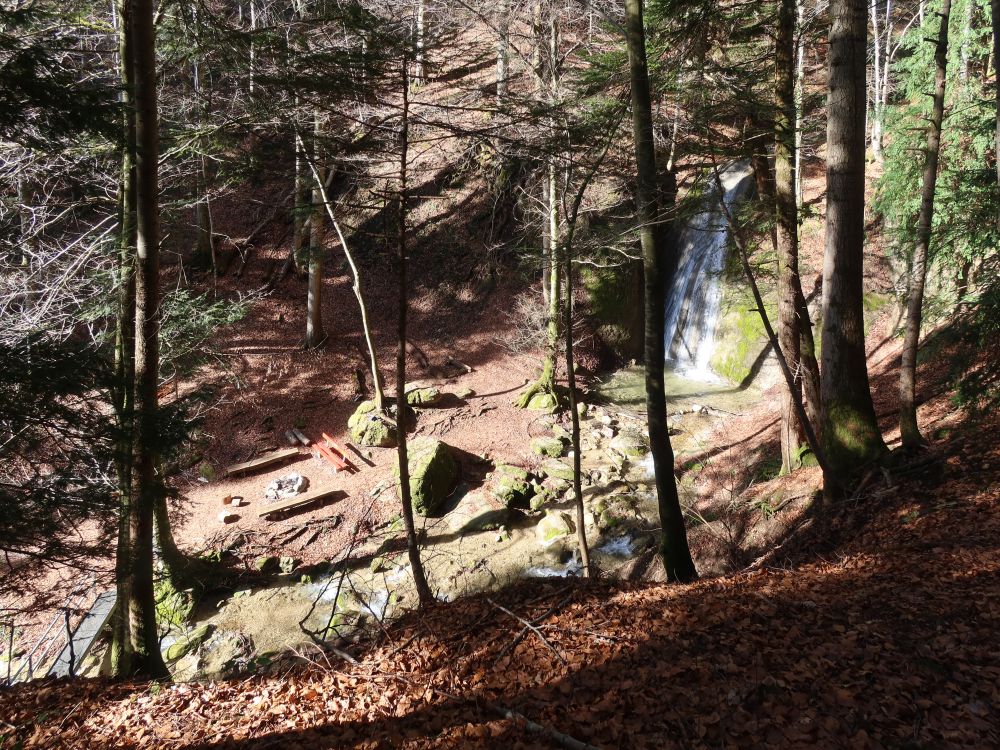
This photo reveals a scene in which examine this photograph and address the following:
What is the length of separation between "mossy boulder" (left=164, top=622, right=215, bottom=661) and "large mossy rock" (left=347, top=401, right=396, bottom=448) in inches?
198

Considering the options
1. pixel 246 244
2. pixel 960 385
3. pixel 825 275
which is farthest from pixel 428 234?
pixel 960 385

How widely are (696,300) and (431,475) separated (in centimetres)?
1030

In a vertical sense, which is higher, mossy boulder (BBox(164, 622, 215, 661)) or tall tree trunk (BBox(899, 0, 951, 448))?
tall tree trunk (BBox(899, 0, 951, 448))

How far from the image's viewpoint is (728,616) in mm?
4492

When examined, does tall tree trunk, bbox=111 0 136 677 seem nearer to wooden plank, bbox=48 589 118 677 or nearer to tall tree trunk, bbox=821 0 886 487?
wooden plank, bbox=48 589 118 677

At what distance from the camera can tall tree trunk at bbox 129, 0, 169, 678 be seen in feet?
17.7

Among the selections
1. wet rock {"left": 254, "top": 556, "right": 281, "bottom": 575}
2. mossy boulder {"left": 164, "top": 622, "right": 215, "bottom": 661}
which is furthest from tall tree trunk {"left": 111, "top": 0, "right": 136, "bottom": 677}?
wet rock {"left": 254, "top": 556, "right": 281, "bottom": 575}

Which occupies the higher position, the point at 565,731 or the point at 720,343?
the point at 720,343

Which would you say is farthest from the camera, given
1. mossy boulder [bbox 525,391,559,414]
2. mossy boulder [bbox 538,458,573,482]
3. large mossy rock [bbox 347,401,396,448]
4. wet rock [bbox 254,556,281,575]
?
mossy boulder [bbox 525,391,559,414]

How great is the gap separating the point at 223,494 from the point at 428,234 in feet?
38.1

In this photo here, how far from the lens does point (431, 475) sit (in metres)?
11.8

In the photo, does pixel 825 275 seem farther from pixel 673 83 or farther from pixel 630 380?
pixel 630 380

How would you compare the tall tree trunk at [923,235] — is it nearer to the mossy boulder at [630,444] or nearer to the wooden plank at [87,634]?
the mossy boulder at [630,444]

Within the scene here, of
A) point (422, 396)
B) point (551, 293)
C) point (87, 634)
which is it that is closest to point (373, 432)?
point (422, 396)
